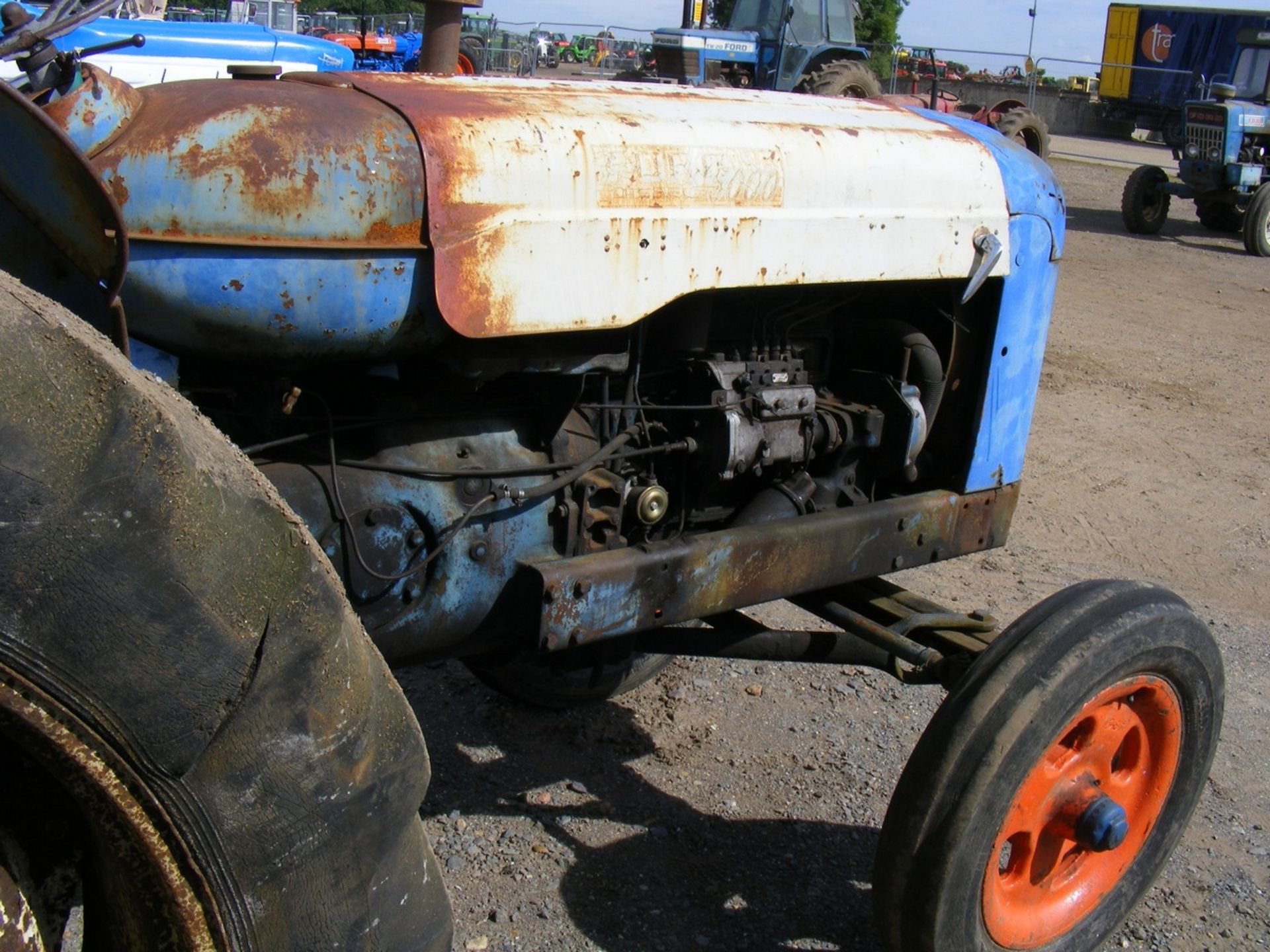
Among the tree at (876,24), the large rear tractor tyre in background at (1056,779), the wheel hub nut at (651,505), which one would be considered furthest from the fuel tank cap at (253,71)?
the tree at (876,24)

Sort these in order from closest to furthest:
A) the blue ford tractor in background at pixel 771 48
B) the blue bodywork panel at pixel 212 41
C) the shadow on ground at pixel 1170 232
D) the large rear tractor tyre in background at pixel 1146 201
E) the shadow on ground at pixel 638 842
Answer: the shadow on ground at pixel 638 842 → the blue bodywork panel at pixel 212 41 → the shadow on ground at pixel 1170 232 → the large rear tractor tyre in background at pixel 1146 201 → the blue ford tractor in background at pixel 771 48

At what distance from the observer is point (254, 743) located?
4.68 ft

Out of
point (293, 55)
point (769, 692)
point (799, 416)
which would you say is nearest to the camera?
point (799, 416)

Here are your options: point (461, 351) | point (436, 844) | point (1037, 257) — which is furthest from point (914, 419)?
point (436, 844)

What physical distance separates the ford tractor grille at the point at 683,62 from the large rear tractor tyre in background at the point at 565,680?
47.7ft

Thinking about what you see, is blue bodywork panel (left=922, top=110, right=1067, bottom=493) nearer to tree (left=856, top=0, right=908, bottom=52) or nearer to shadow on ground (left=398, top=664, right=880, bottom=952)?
shadow on ground (left=398, top=664, right=880, bottom=952)

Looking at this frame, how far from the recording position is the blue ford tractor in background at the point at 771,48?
16656 millimetres

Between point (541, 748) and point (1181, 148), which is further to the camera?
point (1181, 148)

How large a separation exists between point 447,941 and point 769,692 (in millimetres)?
2011

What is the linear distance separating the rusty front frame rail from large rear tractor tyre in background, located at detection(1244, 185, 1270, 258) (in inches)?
452

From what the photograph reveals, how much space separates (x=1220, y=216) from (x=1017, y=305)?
43.0ft

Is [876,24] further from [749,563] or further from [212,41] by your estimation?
[749,563]

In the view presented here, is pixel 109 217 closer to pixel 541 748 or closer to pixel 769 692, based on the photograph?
pixel 541 748

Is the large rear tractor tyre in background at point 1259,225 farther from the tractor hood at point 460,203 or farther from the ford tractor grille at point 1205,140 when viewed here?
the tractor hood at point 460,203
